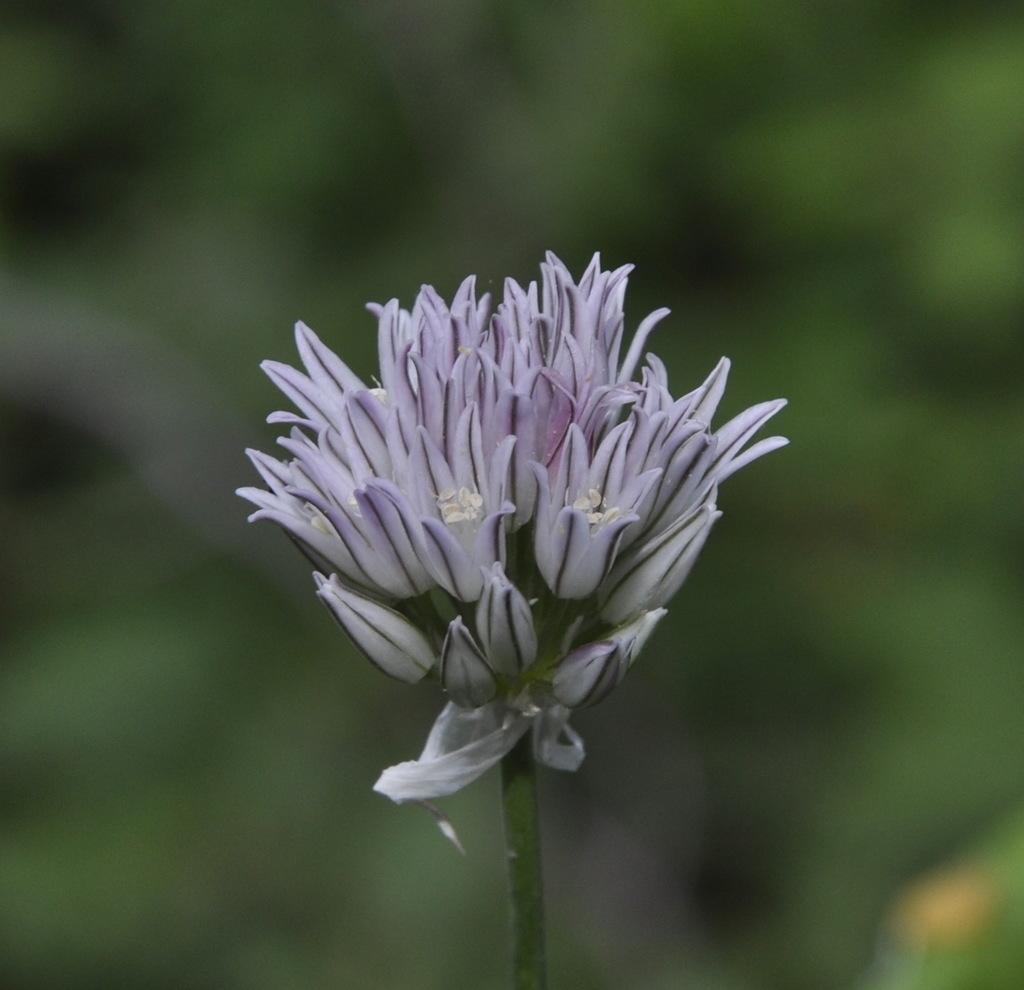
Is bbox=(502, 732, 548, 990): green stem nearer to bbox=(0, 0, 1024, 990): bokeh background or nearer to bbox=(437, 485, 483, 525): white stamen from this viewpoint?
bbox=(437, 485, 483, 525): white stamen

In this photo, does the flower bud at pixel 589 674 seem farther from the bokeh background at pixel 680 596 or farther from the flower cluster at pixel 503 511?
the bokeh background at pixel 680 596

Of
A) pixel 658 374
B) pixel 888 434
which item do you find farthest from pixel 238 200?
pixel 658 374

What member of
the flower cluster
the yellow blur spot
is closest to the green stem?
the flower cluster

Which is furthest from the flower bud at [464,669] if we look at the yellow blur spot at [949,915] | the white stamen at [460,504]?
the yellow blur spot at [949,915]

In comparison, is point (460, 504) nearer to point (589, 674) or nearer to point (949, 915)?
point (589, 674)

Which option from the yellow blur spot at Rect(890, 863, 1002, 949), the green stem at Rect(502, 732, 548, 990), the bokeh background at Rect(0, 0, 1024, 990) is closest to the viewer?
the green stem at Rect(502, 732, 548, 990)

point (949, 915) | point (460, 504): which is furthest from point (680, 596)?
point (460, 504)
